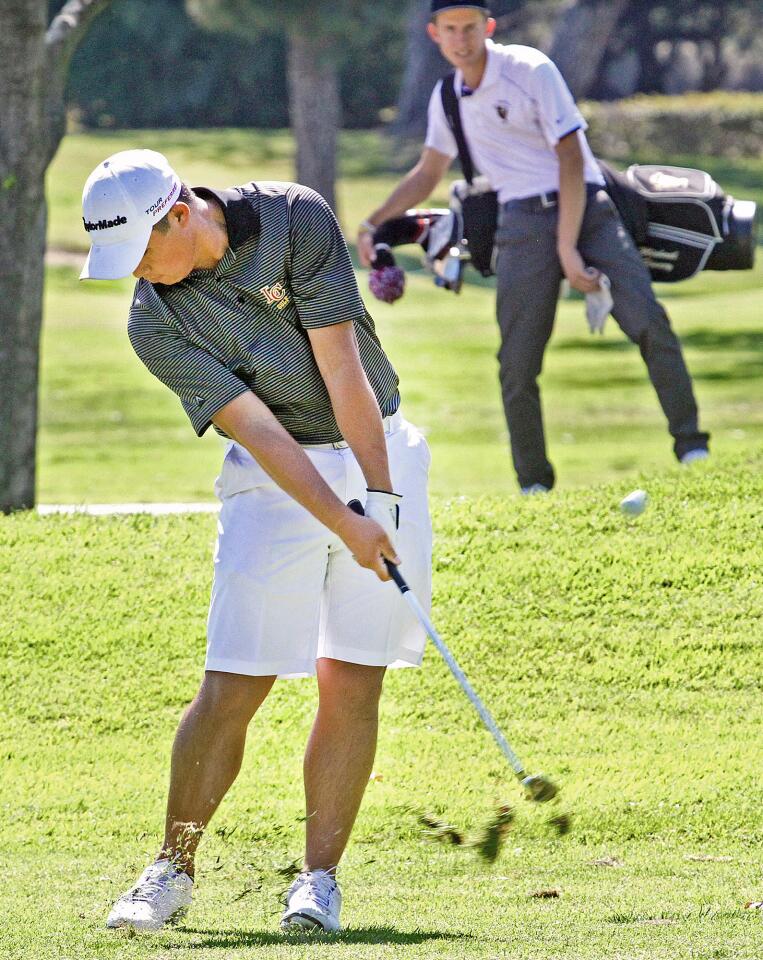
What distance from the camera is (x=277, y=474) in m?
3.80

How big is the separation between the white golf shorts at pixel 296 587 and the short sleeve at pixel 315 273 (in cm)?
37

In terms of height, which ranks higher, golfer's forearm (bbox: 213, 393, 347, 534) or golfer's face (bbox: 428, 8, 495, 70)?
golfer's face (bbox: 428, 8, 495, 70)

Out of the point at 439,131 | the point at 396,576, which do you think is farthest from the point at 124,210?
the point at 439,131

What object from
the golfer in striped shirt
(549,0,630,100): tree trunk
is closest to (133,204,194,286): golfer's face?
the golfer in striped shirt

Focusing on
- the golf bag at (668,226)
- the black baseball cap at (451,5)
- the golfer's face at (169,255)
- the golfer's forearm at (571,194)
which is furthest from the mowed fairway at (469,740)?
the black baseball cap at (451,5)

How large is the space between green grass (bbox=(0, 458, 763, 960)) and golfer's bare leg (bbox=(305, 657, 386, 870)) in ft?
0.75

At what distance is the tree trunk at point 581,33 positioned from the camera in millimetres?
36219

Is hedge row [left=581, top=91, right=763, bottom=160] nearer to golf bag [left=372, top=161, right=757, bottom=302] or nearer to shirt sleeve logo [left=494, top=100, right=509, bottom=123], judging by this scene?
golf bag [left=372, top=161, right=757, bottom=302]

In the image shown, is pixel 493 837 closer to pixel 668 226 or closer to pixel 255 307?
pixel 255 307

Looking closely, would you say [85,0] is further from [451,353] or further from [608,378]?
[451,353]

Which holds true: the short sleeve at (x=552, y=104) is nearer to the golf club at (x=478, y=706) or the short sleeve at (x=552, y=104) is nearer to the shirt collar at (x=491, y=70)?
the shirt collar at (x=491, y=70)

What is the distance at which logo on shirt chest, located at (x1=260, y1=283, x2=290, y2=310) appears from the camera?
3.85 m

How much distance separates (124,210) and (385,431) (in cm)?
89

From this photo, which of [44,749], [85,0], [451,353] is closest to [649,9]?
[451,353]
